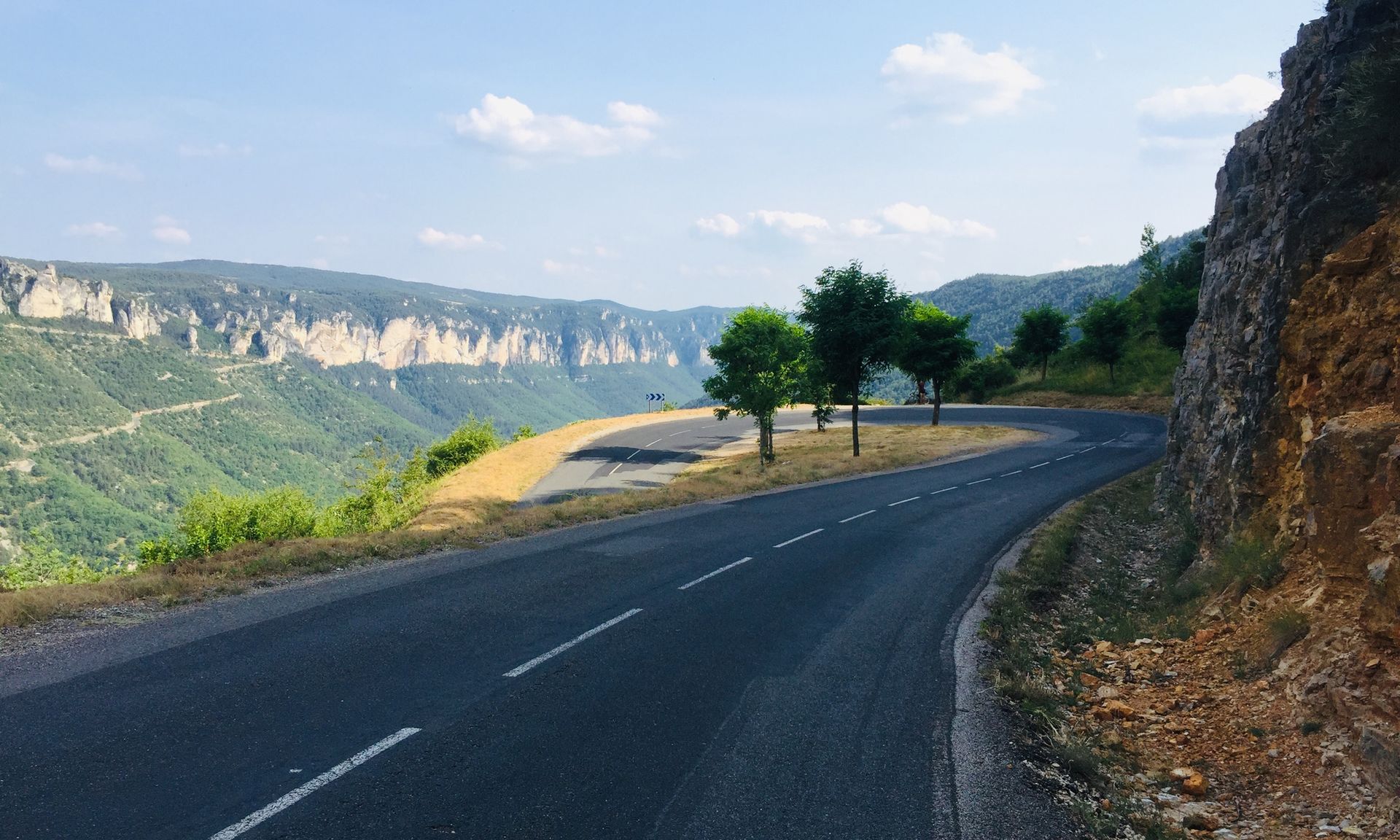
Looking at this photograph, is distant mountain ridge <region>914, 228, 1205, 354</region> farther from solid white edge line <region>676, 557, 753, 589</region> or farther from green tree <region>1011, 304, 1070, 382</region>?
solid white edge line <region>676, 557, 753, 589</region>

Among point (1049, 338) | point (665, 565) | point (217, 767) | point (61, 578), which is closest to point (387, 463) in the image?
point (61, 578)

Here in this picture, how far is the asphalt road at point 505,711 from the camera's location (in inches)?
179

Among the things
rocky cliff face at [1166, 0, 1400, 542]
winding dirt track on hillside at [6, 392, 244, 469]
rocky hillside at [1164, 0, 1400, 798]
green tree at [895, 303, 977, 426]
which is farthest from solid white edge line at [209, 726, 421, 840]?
winding dirt track on hillside at [6, 392, 244, 469]

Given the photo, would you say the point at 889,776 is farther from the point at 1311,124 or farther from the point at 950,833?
the point at 1311,124

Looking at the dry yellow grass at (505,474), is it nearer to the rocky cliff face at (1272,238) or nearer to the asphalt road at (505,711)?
the asphalt road at (505,711)

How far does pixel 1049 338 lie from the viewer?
6606 cm

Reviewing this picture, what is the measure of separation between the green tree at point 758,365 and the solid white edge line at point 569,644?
26.2m

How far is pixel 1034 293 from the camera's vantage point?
174 metres

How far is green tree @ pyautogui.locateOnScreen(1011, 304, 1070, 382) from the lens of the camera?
6525cm

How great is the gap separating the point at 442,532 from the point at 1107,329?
5722 centimetres

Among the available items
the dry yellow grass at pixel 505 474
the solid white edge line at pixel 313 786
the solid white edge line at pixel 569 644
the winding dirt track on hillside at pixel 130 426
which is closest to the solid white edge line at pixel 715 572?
the solid white edge line at pixel 569 644

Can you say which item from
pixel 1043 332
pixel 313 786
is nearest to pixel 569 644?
pixel 313 786

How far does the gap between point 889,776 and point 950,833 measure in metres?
0.75

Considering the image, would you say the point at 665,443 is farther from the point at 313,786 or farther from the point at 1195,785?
the point at 313,786
